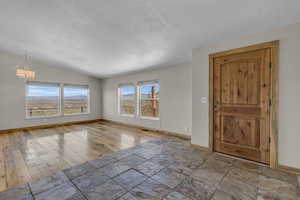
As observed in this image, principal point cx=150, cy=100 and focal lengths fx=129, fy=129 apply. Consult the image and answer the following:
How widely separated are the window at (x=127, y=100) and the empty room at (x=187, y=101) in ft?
6.15

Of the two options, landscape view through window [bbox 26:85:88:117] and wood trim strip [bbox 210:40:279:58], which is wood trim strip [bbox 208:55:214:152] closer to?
wood trim strip [bbox 210:40:279:58]

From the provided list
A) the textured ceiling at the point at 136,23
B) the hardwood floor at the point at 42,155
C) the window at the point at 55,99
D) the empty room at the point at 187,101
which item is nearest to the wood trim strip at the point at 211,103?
the empty room at the point at 187,101

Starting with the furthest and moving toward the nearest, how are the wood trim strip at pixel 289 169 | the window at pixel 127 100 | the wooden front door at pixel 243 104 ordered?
the window at pixel 127 100, the wooden front door at pixel 243 104, the wood trim strip at pixel 289 169

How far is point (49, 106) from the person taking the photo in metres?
5.36

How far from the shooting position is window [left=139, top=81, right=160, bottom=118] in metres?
4.69

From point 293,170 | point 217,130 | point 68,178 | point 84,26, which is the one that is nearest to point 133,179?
point 68,178

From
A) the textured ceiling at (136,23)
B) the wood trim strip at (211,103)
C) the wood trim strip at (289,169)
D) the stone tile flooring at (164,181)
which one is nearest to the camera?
the stone tile flooring at (164,181)

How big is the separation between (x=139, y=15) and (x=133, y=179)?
8.10 feet

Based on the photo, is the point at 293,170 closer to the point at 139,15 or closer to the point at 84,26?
the point at 139,15

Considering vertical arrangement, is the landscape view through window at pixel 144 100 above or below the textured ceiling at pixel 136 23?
below

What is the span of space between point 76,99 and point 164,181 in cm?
578

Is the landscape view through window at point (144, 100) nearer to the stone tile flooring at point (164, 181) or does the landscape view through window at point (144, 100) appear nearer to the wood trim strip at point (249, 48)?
the wood trim strip at point (249, 48)

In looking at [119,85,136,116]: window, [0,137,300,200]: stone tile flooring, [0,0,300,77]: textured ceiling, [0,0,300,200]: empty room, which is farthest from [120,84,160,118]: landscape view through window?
[0,137,300,200]: stone tile flooring

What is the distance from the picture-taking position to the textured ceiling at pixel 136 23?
1791 mm
